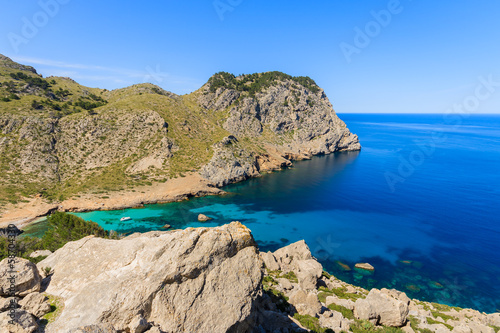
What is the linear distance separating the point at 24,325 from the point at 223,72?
655 feet

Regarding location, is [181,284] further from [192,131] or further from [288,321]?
[192,131]

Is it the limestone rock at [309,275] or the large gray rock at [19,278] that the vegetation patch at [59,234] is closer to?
the large gray rock at [19,278]

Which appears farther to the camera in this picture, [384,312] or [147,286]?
[384,312]

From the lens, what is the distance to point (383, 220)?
2776 inches

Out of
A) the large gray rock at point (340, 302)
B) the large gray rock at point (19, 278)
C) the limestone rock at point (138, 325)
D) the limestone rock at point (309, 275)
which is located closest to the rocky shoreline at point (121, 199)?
the limestone rock at point (309, 275)

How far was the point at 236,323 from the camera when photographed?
1228 cm

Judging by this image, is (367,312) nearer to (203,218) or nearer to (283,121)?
(203,218)

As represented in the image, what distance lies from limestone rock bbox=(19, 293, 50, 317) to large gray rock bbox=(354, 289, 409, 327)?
26.5m

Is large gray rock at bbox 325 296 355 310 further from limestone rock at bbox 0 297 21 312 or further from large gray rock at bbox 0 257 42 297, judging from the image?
limestone rock at bbox 0 297 21 312

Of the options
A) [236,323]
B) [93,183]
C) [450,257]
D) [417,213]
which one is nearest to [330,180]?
[417,213]

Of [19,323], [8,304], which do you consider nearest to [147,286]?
[19,323]

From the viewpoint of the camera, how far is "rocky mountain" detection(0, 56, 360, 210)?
81062mm

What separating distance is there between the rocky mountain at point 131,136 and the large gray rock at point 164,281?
3009 inches

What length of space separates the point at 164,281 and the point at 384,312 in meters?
24.0
